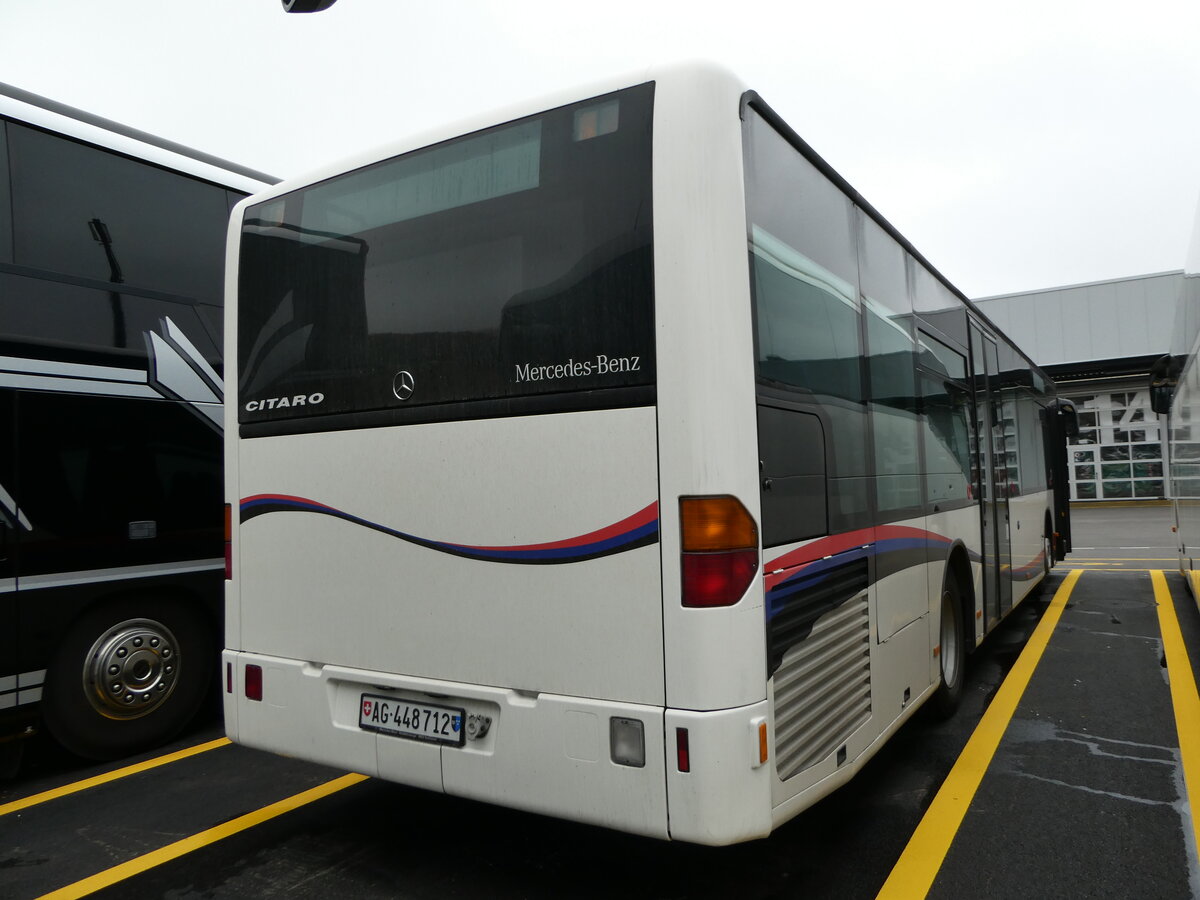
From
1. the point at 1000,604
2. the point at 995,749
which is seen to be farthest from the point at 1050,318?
the point at 995,749

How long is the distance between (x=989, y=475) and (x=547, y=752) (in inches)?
212

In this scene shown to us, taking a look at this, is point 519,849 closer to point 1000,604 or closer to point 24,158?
point 24,158

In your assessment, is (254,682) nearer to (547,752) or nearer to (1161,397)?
(547,752)

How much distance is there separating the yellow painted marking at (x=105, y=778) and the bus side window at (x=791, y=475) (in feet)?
13.2

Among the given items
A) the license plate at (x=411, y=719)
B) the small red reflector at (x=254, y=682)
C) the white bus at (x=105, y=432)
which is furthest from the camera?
the white bus at (x=105, y=432)

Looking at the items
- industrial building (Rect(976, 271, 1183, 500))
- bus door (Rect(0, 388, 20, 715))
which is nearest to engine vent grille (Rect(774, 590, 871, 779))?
bus door (Rect(0, 388, 20, 715))

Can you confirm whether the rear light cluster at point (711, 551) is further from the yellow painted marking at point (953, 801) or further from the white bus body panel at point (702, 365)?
the yellow painted marking at point (953, 801)

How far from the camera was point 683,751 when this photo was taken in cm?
279

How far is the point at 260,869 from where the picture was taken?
11.8ft

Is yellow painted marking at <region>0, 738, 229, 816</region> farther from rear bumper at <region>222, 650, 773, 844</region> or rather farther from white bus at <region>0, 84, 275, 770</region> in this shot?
rear bumper at <region>222, 650, 773, 844</region>

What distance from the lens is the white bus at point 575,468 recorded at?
9.37 feet

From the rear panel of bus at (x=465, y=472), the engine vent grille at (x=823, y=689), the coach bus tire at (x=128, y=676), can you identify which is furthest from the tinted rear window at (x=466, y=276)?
the coach bus tire at (x=128, y=676)

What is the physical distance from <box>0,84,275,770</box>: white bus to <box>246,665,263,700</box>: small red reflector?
1616 mm

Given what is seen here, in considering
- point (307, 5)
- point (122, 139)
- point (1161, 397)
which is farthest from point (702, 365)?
point (1161, 397)
